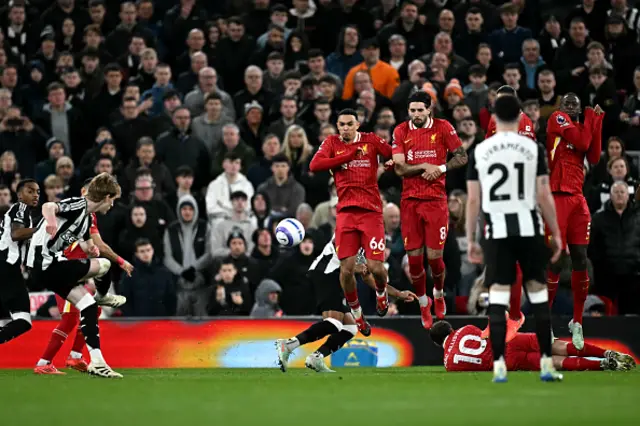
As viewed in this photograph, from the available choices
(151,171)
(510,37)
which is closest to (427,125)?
(151,171)

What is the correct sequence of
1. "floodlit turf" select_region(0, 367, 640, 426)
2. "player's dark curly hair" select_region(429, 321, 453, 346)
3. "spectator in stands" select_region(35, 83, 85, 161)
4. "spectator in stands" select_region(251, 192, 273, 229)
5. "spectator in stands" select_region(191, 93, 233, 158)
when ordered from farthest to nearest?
"spectator in stands" select_region(35, 83, 85, 161) → "spectator in stands" select_region(191, 93, 233, 158) → "spectator in stands" select_region(251, 192, 273, 229) → "player's dark curly hair" select_region(429, 321, 453, 346) → "floodlit turf" select_region(0, 367, 640, 426)

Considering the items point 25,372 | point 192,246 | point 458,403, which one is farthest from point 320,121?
point 458,403

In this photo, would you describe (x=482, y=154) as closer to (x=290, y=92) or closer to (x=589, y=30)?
(x=290, y=92)

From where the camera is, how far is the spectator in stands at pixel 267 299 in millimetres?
18594

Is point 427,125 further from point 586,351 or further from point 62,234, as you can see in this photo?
point 62,234

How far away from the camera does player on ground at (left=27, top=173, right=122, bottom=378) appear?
45.0 feet

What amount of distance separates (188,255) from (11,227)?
5061 mm

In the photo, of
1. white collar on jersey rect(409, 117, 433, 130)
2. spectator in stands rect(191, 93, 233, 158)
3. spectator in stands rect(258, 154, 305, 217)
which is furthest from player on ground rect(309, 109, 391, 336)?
spectator in stands rect(191, 93, 233, 158)

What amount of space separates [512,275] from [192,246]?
9.30 meters

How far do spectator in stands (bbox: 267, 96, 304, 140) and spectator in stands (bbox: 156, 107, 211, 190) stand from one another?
1.24m

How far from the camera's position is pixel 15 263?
15047 millimetres

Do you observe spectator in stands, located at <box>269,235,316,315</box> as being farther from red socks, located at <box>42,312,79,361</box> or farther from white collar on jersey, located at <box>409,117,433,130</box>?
white collar on jersey, located at <box>409,117,433,130</box>

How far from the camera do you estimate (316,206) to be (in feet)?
67.4

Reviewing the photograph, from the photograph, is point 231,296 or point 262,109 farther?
point 262,109
